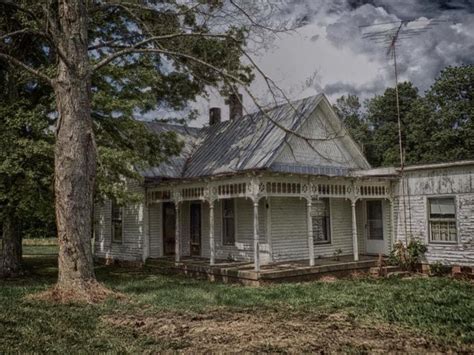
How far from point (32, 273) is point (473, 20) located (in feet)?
49.5

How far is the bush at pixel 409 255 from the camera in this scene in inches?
610

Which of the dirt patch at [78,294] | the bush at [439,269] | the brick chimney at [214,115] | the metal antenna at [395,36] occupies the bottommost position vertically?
the bush at [439,269]

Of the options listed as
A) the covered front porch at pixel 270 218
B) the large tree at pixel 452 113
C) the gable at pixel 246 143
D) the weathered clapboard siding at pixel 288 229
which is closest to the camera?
the covered front porch at pixel 270 218

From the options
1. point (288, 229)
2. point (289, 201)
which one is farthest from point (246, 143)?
point (288, 229)

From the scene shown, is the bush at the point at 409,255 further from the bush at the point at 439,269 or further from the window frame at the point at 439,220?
the bush at the point at 439,269

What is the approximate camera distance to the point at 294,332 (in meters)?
7.00

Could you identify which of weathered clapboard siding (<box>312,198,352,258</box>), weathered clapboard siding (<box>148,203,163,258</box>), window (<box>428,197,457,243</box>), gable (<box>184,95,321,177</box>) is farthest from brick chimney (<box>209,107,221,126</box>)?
window (<box>428,197,457,243</box>)

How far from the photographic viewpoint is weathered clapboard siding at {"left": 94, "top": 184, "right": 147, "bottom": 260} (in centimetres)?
1848

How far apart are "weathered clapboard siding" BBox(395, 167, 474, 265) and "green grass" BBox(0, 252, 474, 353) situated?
2038mm

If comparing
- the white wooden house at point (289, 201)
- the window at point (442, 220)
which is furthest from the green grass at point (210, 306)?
the window at point (442, 220)

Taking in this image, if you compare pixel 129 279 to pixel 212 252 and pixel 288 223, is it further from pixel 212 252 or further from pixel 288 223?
pixel 288 223

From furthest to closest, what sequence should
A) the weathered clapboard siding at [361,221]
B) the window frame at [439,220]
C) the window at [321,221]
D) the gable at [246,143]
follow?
the weathered clapboard siding at [361,221] → the window at [321,221] → the gable at [246,143] → the window frame at [439,220]

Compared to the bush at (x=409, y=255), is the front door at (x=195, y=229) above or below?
above

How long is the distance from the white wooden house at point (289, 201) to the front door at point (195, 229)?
40mm
